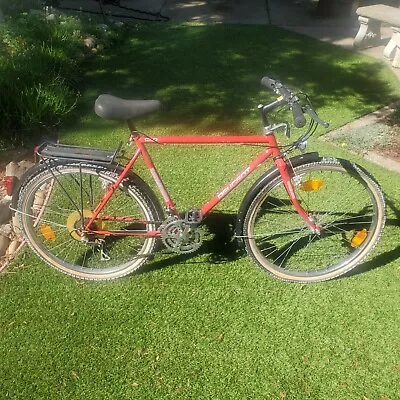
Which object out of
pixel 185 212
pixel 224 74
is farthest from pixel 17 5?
pixel 185 212

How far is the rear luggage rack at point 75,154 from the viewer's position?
316 cm

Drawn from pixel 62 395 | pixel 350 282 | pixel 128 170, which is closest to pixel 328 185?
pixel 350 282

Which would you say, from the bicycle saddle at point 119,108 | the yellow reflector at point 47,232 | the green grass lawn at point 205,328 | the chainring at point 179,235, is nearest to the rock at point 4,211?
the green grass lawn at point 205,328

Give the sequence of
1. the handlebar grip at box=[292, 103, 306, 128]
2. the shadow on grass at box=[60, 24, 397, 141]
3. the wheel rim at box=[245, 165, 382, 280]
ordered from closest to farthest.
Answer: the handlebar grip at box=[292, 103, 306, 128] < the wheel rim at box=[245, 165, 382, 280] < the shadow on grass at box=[60, 24, 397, 141]

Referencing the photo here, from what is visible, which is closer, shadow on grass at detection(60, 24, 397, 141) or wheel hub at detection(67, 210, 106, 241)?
wheel hub at detection(67, 210, 106, 241)

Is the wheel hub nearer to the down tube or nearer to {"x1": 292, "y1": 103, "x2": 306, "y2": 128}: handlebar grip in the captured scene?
the down tube

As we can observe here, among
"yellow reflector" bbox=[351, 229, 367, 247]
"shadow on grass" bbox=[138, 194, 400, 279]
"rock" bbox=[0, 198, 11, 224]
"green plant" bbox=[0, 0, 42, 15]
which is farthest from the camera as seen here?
"green plant" bbox=[0, 0, 42, 15]

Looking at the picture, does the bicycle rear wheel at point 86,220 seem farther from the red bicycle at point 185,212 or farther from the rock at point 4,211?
the rock at point 4,211

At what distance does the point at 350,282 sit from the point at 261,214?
3.18ft

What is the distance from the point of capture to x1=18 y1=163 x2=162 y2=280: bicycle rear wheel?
3.27 metres

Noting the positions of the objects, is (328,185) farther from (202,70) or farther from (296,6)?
(296,6)

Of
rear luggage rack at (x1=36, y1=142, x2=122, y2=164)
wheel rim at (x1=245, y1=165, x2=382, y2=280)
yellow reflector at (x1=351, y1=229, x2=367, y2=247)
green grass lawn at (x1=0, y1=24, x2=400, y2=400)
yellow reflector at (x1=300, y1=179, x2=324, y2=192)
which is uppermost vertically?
rear luggage rack at (x1=36, y1=142, x2=122, y2=164)

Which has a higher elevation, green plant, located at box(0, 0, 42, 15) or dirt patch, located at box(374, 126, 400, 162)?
green plant, located at box(0, 0, 42, 15)

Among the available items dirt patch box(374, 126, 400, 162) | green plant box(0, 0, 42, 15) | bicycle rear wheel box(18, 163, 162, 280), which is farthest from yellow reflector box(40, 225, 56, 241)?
green plant box(0, 0, 42, 15)
